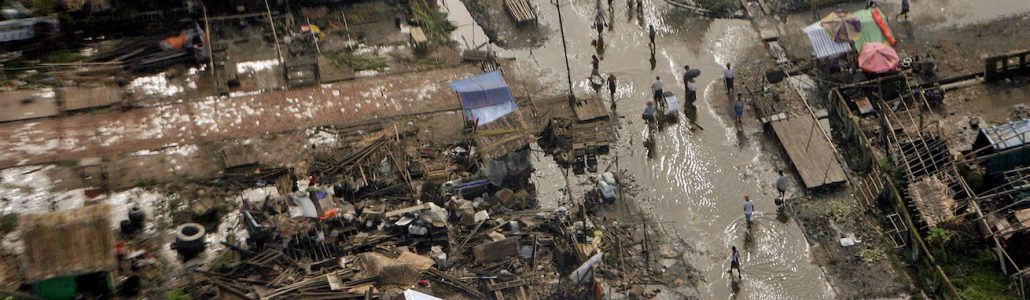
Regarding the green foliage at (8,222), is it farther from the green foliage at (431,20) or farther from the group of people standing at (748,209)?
the group of people standing at (748,209)

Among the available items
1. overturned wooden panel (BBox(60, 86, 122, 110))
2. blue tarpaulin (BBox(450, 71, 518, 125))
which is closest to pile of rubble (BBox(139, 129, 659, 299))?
blue tarpaulin (BBox(450, 71, 518, 125))

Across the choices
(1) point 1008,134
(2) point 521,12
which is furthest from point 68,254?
(1) point 1008,134

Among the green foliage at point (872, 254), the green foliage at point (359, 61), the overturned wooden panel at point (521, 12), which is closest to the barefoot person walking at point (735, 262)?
the green foliage at point (872, 254)

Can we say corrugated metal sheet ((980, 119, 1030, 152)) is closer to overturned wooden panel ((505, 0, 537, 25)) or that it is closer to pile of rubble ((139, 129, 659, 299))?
pile of rubble ((139, 129, 659, 299))

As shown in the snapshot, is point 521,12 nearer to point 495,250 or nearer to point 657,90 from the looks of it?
point 657,90

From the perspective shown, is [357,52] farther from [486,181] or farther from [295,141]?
[486,181]
